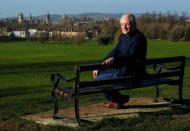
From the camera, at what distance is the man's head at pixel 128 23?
7184 mm

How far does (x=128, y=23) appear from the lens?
7227mm

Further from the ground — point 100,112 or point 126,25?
point 126,25

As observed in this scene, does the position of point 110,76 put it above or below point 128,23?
below

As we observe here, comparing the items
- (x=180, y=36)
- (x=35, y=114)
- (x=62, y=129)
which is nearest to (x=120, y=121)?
(x=62, y=129)

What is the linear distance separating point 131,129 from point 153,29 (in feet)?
350

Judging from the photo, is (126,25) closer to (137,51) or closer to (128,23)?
(128,23)

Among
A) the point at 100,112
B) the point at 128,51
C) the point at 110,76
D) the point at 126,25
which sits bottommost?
the point at 100,112

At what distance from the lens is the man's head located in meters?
7.18

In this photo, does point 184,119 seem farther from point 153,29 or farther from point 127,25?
point 153,29

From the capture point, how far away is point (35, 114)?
705 centimetres

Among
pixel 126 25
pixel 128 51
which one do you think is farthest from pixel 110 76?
pixel 126 25

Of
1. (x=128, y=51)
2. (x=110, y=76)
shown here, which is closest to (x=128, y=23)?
(x=128, y=51)

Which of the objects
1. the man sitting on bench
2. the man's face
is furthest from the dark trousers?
the man's face

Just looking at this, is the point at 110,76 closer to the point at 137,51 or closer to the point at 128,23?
the point at 137,51
